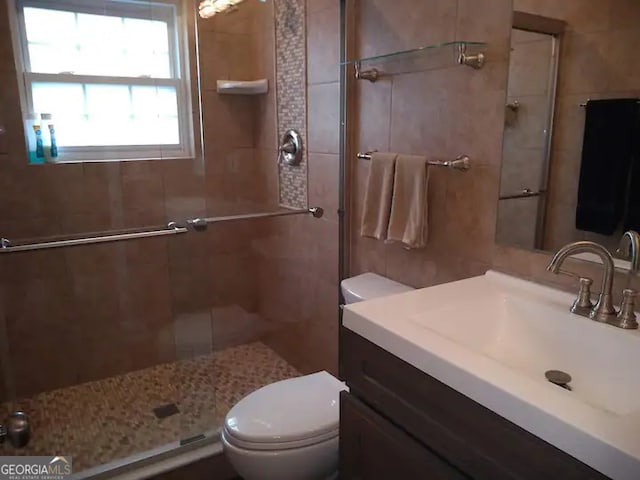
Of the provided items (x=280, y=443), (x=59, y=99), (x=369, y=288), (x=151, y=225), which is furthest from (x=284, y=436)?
(x=59, y=99)

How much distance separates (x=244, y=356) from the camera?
9.33ft

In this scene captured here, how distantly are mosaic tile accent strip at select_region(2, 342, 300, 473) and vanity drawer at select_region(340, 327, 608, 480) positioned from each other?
1.26 metres

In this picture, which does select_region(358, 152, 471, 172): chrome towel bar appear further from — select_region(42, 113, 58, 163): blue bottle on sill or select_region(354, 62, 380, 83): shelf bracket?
select_region(42, 113, 58, 163): blue bottle on sill

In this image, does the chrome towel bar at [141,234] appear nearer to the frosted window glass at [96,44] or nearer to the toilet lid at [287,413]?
the frosted window glass at [96,44]

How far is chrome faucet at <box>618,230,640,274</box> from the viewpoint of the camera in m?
1.14

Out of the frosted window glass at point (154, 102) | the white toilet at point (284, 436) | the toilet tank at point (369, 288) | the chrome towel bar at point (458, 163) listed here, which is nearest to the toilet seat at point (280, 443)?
the white toilet at point (284, 436)

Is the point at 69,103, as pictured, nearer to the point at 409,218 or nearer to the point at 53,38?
the point at 53,38

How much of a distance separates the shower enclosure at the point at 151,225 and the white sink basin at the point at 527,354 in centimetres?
109

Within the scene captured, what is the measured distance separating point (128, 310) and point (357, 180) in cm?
144

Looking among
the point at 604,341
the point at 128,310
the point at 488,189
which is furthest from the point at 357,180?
the point at 128,310

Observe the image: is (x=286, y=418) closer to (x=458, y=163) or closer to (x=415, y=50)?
(x=458, y=163)

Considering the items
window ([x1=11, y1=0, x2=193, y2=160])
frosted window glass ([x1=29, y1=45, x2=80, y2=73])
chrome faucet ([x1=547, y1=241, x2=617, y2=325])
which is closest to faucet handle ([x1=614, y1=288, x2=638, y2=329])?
chrome faucet ([x1=547, y1=241, x2=617, y2=325])

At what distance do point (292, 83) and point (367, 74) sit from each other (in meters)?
0.62

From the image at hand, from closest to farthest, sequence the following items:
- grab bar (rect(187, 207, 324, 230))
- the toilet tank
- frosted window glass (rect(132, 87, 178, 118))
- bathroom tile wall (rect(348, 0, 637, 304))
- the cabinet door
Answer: the cabinet door, bathroom tile wall (rect(348, 0, 637, 304)), the toilet tank, grab bar (rect(187, 207, 324, 230)), frosted window glass (rect(132, 87, 178, 118))
